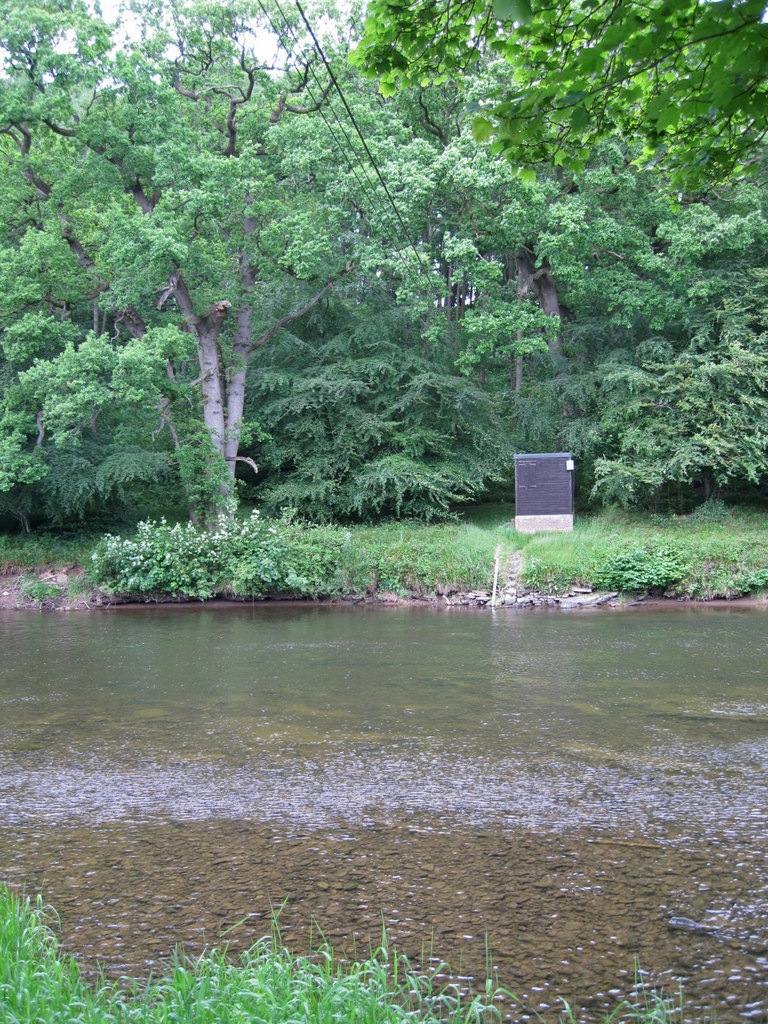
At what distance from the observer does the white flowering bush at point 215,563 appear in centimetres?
1972

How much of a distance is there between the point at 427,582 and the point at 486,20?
14.9 m

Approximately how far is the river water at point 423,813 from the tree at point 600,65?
14.1ft

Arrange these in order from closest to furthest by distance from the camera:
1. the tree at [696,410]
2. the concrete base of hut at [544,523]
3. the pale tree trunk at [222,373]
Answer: the tree at [696,410], the pale tree trunk at [222,373], the concrete base of hut at [544,523]

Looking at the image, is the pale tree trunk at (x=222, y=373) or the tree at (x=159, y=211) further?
the pale tree trunk at (x=222, y=373)

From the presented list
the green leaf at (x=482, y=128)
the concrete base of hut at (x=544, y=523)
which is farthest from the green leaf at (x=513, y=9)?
the concrete base of hut at (x=544, y=523)

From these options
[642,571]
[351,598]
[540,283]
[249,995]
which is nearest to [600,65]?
[249,995]

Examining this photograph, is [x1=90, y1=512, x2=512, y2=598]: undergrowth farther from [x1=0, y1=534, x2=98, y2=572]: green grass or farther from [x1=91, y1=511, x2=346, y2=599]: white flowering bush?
[x1=0, y1=534, x2=98, y2=572]: green grass

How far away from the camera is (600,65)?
4867 mm

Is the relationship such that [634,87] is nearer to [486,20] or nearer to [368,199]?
[486,20]

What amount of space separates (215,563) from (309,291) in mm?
9678

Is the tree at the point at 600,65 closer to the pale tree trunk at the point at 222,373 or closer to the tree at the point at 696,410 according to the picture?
the tree at the point at 696,410

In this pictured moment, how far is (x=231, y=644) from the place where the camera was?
13844 millimetres

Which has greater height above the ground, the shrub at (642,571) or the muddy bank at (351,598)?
the shrub at (642,571)

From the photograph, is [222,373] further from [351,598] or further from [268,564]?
[351,598]
